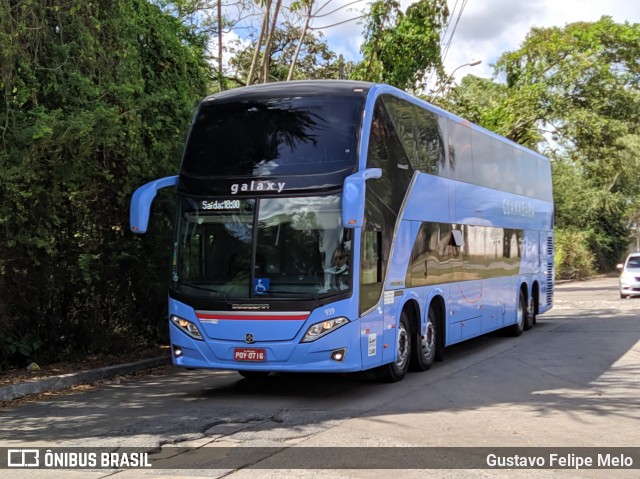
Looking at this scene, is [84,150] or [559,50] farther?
[559,50]

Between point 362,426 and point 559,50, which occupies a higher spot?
point 559,50

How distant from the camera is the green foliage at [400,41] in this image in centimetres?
2078

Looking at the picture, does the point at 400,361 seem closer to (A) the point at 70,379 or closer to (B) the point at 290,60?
(A) the point at 70,379

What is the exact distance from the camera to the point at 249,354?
9570 mm

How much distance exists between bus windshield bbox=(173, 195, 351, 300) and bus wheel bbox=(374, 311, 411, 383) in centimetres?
189

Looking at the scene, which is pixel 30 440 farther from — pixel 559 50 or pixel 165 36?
pixel 559 50

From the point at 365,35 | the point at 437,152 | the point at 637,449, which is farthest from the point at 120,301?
the point at 365,35

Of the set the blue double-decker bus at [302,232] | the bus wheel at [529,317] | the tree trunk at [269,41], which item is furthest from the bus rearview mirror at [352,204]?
the bus wheel at [529,317]

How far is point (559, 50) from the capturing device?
3391 cm

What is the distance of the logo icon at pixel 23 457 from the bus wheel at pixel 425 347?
20.1ft

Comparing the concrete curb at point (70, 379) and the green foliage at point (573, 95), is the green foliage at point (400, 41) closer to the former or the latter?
the green foliage at point (573, 95)

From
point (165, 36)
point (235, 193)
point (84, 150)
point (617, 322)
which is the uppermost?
point (165, 36)

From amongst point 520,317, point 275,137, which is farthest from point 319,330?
point 520,317

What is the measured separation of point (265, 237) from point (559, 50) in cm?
2777
